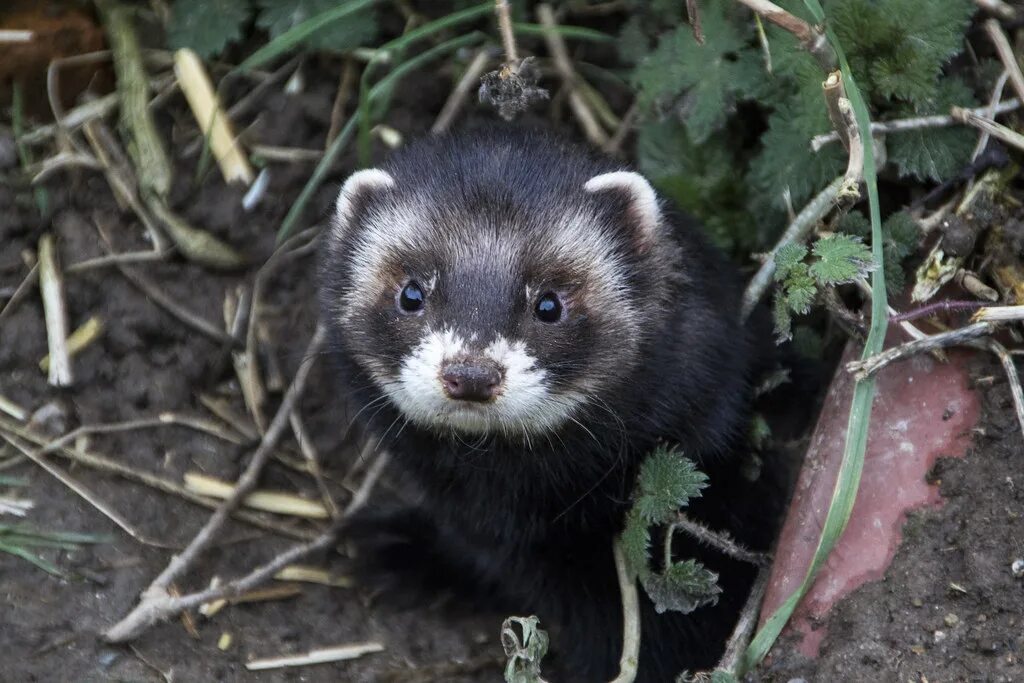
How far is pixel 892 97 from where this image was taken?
3.95 meters

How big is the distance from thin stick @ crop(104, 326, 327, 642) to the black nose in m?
1.21

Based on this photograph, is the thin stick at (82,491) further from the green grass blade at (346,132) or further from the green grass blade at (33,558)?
the green grass blade at (346,132)

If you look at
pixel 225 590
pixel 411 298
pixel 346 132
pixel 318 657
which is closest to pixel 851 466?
pixel 411 298

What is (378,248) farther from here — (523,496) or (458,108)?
(458,108)

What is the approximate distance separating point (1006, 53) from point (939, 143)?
1.10 ft

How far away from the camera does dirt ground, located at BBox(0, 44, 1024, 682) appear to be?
3.31 meters

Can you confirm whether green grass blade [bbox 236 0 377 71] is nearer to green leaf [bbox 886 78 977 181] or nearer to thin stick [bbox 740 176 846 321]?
thin stick [bbox 740 176 846 321]

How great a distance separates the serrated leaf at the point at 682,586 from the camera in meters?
3.39

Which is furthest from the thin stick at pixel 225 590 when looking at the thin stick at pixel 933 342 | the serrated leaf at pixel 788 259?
the thin stick at pixel 933 342

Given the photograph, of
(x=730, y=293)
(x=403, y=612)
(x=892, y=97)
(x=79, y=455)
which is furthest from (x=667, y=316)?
(x=79, y=455)

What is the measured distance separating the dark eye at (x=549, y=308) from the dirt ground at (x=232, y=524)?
3.73 feet

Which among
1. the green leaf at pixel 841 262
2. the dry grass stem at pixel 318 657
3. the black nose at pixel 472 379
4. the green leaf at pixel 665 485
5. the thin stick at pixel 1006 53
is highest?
the thin stick at pixel 1006 53

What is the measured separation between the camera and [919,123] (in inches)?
152

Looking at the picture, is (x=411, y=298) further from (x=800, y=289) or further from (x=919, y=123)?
(x=919, y=123)
